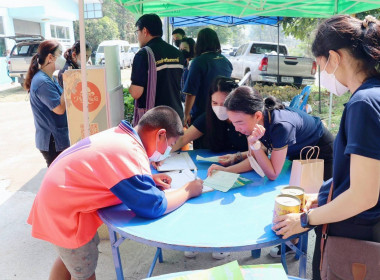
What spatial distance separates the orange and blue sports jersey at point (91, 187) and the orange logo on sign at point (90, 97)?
1.09m

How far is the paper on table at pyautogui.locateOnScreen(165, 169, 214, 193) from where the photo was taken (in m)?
1.81

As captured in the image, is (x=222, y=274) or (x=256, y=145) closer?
(x=222, y=274)

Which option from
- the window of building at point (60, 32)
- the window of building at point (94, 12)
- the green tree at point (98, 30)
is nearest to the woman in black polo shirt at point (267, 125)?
the window of building at point (94, 12)

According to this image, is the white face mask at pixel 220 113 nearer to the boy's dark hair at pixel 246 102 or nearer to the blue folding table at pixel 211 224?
the boy's dark hair at pixel 246 102

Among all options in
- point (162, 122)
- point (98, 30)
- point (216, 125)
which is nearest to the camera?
point (162, 122)

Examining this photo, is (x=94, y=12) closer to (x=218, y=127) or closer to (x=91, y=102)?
(x=91, y=102)

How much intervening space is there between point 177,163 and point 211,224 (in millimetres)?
842

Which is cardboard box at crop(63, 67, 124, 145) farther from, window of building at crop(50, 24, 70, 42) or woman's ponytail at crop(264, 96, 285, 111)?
window of building at crop(50, 24, 70, 42)

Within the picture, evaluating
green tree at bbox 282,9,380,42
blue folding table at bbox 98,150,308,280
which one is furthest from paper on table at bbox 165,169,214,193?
green tree at bbox 282,9,380,42

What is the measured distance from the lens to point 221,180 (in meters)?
1.87

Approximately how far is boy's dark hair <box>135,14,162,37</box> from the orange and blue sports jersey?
1795mm

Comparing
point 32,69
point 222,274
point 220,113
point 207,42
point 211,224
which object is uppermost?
point 207,42

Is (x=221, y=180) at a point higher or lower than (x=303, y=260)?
higher

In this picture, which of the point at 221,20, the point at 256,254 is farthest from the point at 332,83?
the point at 221,20
